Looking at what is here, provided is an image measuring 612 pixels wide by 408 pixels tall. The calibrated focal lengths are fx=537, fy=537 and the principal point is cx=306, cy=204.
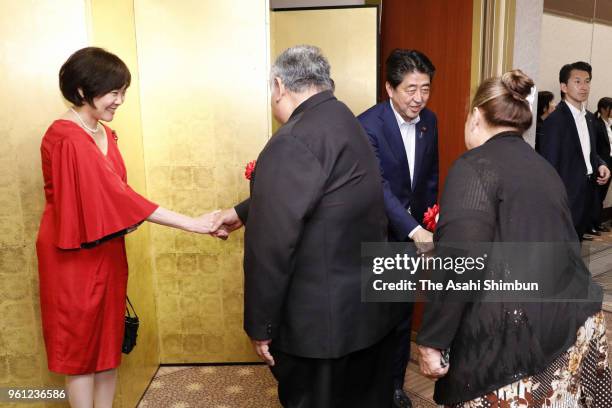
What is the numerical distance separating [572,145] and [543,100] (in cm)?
161

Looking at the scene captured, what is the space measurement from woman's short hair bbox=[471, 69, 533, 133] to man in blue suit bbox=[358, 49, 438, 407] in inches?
33.9

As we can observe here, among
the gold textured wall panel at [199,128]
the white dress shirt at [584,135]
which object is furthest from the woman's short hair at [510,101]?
the white dress shirt at [584,135]

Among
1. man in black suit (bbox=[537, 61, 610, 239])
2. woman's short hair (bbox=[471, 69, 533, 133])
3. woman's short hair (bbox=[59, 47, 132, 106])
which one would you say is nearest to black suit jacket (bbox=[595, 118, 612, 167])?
man in black suit (bbox=[537, 61, 610, 239])

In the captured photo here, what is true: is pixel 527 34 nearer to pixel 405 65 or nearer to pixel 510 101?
pixel 405 65

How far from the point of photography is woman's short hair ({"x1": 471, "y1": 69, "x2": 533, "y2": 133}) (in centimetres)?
138

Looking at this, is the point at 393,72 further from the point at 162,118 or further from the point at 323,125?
the point at 162,118

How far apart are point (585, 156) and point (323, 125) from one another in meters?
3.58

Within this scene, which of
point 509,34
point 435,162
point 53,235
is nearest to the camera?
point 53,235

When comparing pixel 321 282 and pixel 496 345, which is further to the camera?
pixel 321 282

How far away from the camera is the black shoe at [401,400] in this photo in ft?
8.21

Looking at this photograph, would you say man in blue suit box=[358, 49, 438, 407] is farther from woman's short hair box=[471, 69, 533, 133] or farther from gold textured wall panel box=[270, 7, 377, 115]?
woman's short hair box=[471, 69, 533, 133]

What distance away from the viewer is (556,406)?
143 cm

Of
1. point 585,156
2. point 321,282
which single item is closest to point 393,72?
point 321,282

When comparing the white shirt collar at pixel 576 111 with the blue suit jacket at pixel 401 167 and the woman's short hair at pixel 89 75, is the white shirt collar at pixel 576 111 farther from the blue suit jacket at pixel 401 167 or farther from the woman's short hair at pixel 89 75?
the woman's short hair at pixel 89 75
